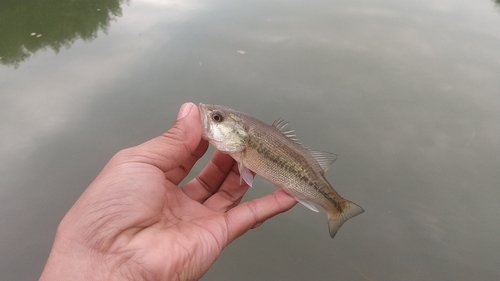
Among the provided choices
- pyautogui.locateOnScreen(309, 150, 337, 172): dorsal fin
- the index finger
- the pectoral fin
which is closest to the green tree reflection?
the index finger

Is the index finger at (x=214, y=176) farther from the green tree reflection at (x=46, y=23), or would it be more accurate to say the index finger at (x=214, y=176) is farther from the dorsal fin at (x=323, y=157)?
the green tree reflection at (x=46, y=23)

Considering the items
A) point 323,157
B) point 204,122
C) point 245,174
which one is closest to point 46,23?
point 204,122

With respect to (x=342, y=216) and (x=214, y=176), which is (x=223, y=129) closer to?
(x=214, y=176)

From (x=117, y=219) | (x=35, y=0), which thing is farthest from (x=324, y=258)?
(x=35, y=0)

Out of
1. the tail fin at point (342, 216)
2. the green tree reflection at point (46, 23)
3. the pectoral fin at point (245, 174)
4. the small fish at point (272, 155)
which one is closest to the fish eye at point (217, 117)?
the small fish at point (272, 155)

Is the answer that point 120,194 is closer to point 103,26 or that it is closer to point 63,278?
point 63,278

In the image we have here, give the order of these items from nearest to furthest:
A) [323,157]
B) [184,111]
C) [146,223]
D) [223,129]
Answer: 1. [146,223]
2. [184,111]
3. [223,129]
4. [323,157]
